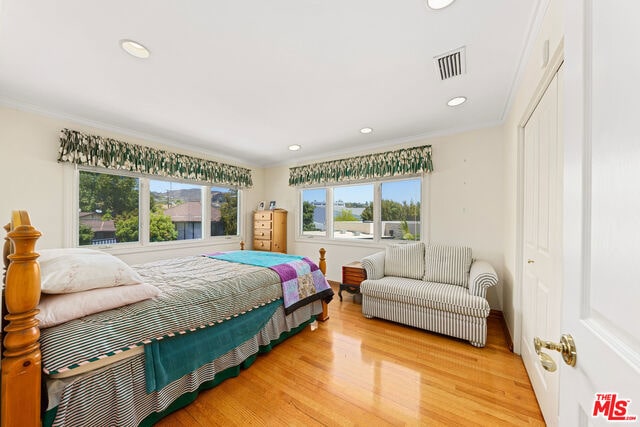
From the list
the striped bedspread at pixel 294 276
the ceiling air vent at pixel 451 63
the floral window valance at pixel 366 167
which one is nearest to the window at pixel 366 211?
the floral window valance at pixel 366 167

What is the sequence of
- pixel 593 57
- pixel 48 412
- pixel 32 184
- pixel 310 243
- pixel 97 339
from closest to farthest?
pixel 593 57, pixel 48 412, pixel 97 339, pixel 32 184, pixel 310 243

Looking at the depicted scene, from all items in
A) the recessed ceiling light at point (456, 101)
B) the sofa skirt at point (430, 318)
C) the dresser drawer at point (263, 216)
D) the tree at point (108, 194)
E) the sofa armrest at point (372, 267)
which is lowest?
the sofa skirt at point (430, 318)

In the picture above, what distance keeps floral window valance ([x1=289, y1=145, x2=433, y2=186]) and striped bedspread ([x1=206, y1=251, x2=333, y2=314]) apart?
6.17ft

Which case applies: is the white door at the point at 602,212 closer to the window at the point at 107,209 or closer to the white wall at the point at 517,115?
the white wall at the point at 517,115

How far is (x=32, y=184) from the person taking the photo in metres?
2.65

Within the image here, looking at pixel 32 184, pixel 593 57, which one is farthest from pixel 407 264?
→ pixel 32 184

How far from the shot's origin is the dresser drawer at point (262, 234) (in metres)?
4.80

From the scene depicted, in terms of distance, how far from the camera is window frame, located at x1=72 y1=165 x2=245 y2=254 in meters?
2.93

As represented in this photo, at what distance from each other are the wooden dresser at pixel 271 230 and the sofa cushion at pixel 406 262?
2209mm

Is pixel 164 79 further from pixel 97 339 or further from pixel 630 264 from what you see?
pixel 630 264

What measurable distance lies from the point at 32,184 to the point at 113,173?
0.74 metres

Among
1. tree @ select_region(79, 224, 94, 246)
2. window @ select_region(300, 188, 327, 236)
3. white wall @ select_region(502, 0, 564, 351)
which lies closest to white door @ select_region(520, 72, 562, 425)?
white wall @ select_region(502, 0, 564, 351)

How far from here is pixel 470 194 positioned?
3.27m

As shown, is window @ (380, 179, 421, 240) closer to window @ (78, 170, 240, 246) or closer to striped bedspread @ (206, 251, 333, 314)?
striped bedspread @ (206, 251, 333, 314)
